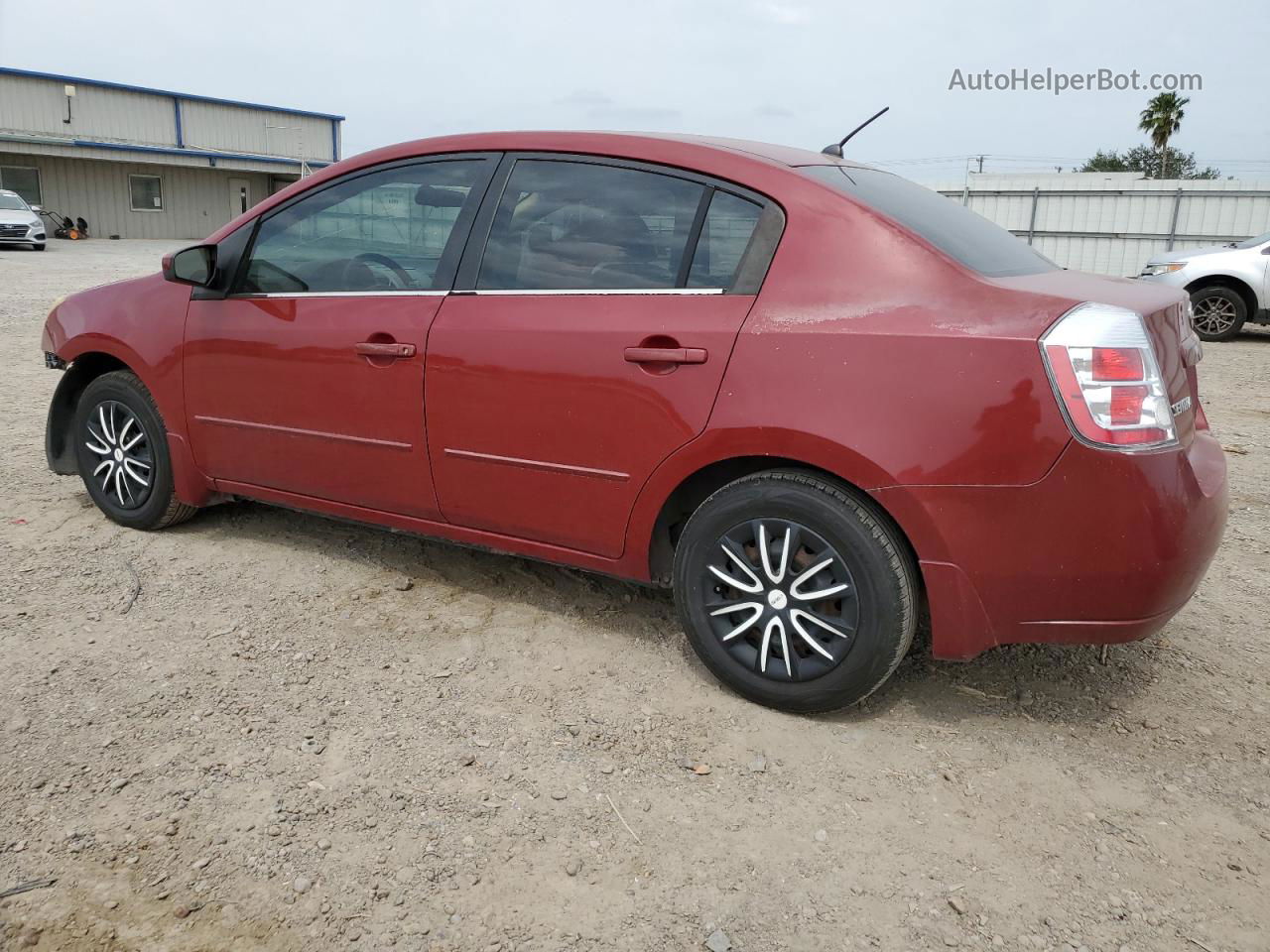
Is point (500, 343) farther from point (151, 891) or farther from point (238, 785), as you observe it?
point (151, 891)

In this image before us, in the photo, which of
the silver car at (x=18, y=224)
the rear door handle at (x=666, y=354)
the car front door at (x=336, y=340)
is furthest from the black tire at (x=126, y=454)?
the silver car at (x=18, y=224)

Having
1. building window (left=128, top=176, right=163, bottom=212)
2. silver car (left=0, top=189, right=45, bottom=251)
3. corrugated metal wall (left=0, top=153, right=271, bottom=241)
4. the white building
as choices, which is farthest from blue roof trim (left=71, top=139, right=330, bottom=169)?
silver car (left=0, top=189, right=45, bottom=251)

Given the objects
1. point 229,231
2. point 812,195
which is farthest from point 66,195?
point 812,195

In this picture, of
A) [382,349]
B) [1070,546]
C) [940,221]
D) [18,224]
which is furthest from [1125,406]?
[18,224]

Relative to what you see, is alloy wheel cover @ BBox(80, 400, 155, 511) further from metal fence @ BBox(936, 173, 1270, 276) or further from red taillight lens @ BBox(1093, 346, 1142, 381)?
metal fence @ BBox(936, 173, 1270, 276)

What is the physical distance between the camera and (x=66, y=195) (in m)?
33.1

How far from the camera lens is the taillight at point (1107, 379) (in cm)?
253

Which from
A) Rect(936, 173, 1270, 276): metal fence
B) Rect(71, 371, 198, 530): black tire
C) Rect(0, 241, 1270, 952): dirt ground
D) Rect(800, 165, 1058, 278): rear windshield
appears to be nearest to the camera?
Rect(0, 241, 1270, 952): dirt ground

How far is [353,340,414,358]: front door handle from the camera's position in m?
3.49

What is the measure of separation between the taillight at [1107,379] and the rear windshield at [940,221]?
1.21 feet

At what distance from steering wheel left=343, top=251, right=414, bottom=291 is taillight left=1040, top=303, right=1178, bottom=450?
7.00 ft

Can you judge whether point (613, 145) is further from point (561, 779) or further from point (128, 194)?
point (128, 194)

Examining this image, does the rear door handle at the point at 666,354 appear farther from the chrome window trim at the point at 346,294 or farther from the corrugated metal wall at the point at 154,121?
the corrugated metal wall at the point at 154,121

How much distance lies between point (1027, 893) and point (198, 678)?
2.44 m
